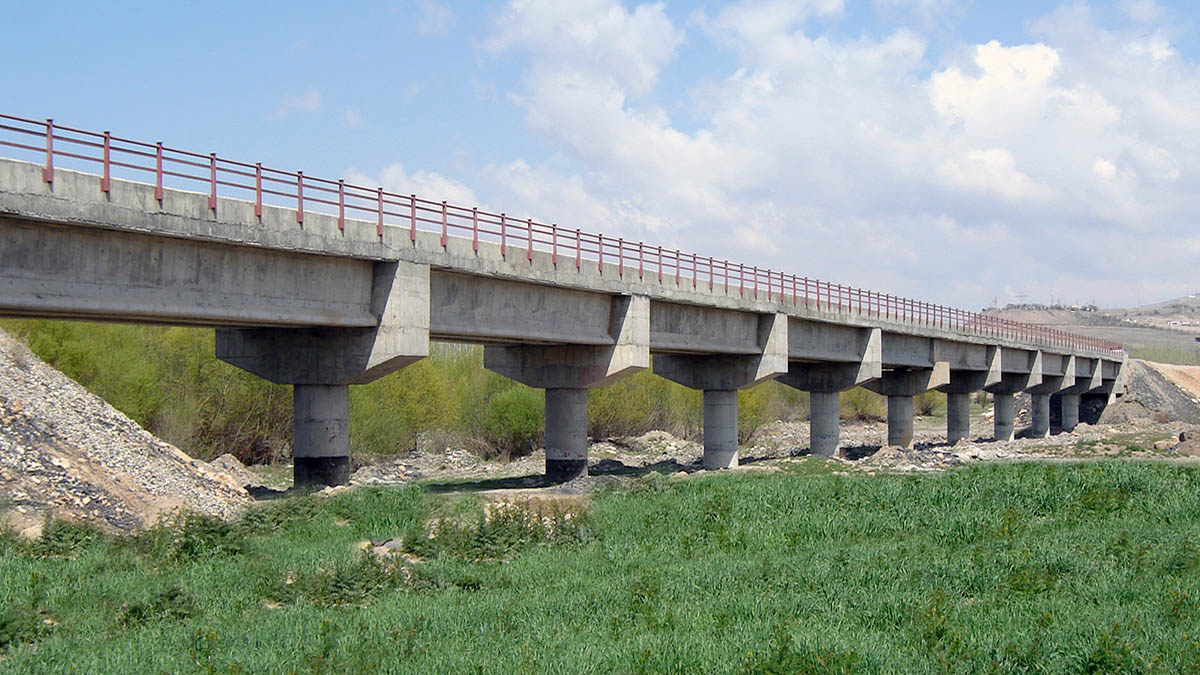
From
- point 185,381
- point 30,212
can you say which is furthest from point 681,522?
point 185,381

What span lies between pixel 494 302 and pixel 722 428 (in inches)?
596

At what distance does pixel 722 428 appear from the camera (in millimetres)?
40438

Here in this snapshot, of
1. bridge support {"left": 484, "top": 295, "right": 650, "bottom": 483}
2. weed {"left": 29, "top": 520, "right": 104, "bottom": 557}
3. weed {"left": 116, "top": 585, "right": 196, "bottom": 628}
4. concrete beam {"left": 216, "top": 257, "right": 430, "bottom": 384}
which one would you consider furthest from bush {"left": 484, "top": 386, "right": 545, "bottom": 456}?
A: weed {"left": 116, "top": 585, "right": 196, "bottom": 628}

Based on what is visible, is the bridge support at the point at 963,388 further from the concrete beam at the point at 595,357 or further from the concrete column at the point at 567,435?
the concrete beam at the point at 595,357

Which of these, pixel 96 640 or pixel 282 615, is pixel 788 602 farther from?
Result: pixel 96 640

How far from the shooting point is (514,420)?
5066 centimetres

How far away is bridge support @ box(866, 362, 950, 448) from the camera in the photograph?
53.0 meters

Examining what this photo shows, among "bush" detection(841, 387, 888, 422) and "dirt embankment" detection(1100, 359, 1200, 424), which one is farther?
"bush" detection(841, 387, 888, 422)

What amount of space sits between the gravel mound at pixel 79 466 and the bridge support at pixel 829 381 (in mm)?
28622

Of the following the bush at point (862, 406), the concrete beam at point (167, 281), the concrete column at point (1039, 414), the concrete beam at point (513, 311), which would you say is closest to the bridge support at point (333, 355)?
the concrete beam at point (167, 281)

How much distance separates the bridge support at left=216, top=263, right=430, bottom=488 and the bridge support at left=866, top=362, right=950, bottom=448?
34.2m

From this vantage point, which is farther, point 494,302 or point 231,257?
point 494,302

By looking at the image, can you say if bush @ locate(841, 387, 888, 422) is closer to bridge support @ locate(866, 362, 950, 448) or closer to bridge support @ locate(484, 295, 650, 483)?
bridge support @ locate(866, 362, 950, 448)

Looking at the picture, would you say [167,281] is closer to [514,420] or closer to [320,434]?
[320,434]
